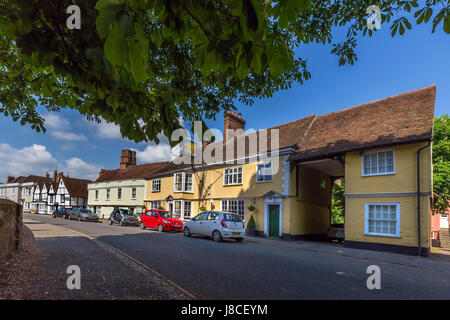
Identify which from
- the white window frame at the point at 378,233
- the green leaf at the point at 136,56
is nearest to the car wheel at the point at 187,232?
the white window frame at the point at 378,233

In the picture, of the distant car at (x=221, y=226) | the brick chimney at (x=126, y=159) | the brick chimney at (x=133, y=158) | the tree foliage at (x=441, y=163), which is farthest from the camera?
the brick chimney at (x=133, y=158)

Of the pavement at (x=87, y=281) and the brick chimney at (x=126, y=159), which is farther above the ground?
the brick chimney at (x=126, y=159)

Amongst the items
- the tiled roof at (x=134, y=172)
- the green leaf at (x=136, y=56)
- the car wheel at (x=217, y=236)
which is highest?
the tiled roof at (x=134, y=172)

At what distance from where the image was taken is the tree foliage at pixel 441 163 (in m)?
22.2

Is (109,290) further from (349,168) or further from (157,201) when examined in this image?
(157,201)

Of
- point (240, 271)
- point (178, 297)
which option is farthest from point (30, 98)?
point (240, 271)

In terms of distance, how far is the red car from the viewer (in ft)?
64.9

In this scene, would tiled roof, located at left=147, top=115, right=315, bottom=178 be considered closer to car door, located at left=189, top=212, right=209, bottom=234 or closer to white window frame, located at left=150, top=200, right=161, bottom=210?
car door, located at left=189, top=212, right=209, bottom=234

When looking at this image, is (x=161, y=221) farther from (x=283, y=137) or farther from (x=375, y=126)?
(x=375, y=126)

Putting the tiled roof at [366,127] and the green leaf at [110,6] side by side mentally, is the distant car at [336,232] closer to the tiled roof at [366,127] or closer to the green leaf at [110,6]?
the tiled roof at [366,127]

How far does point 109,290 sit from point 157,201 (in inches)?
1004

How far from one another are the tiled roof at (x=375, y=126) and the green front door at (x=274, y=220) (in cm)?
377

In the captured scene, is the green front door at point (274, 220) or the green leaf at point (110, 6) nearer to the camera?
the green leaf at point (110, 6)

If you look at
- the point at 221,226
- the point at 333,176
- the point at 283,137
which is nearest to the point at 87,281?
the point at 221,226
